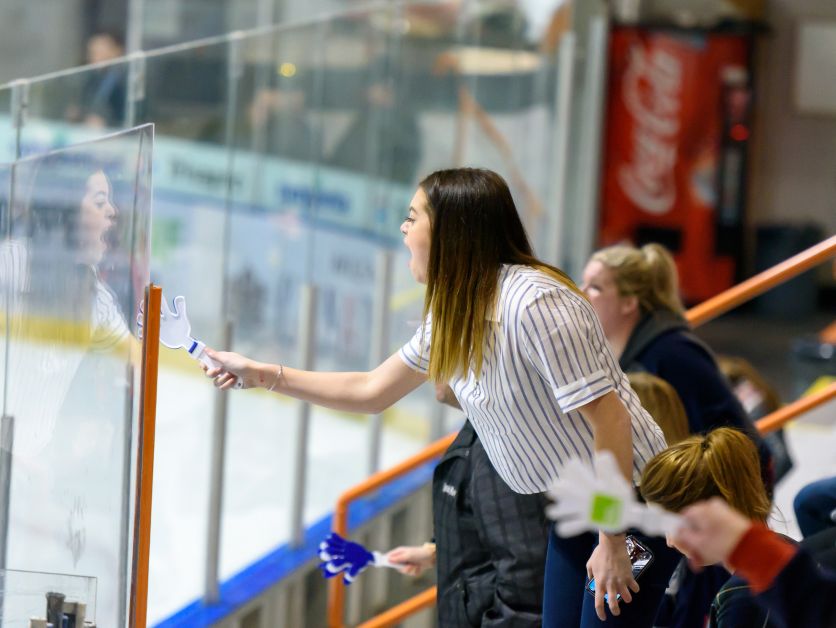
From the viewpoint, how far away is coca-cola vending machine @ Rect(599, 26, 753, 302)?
34.7 feet

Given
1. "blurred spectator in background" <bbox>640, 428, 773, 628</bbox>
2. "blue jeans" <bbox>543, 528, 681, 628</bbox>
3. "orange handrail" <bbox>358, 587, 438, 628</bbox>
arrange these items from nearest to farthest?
1. "blurred spectator in background" <bbox>640, 428, 773, 628</bbox>
2. "blue jeans" <bbox>543, 528, 681, 628</bbox>
3. "orange handrail" <bbox>358, 587, 438, 628</bbox>

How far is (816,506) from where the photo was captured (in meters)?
2.81

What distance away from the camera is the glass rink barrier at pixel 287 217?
182 inches

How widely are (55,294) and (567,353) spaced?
0.86m

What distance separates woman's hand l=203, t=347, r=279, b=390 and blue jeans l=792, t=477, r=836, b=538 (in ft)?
3.81

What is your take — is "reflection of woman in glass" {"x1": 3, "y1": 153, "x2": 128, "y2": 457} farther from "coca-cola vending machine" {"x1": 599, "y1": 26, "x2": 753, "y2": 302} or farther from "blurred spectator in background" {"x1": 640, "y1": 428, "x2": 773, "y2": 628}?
"coca-cola vending machine" {"x1": 599, "y1": 26, "x2": 753, "y2": 302}

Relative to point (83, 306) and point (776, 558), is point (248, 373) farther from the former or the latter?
point (776, 558)

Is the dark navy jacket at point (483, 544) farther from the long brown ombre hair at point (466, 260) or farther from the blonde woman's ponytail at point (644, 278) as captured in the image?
the blonde woman's ponytail at point (644, 278)

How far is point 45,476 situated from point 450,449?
76cm

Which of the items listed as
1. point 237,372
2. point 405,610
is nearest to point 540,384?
point 237,372

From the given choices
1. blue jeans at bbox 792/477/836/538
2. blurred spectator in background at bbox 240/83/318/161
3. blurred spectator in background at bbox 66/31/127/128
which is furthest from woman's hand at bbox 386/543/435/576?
blurred spectator in background at bbox 240/83/318/161


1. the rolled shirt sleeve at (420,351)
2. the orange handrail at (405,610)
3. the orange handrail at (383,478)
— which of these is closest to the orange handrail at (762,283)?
the orange handrail at (383,478)

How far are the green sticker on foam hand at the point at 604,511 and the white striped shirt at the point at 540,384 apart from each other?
0.43 meters

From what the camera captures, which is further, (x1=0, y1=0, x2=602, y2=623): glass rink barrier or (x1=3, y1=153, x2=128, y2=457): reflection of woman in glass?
(x1=0, y1=0, x2=602, y2=623): glass rink barrier
